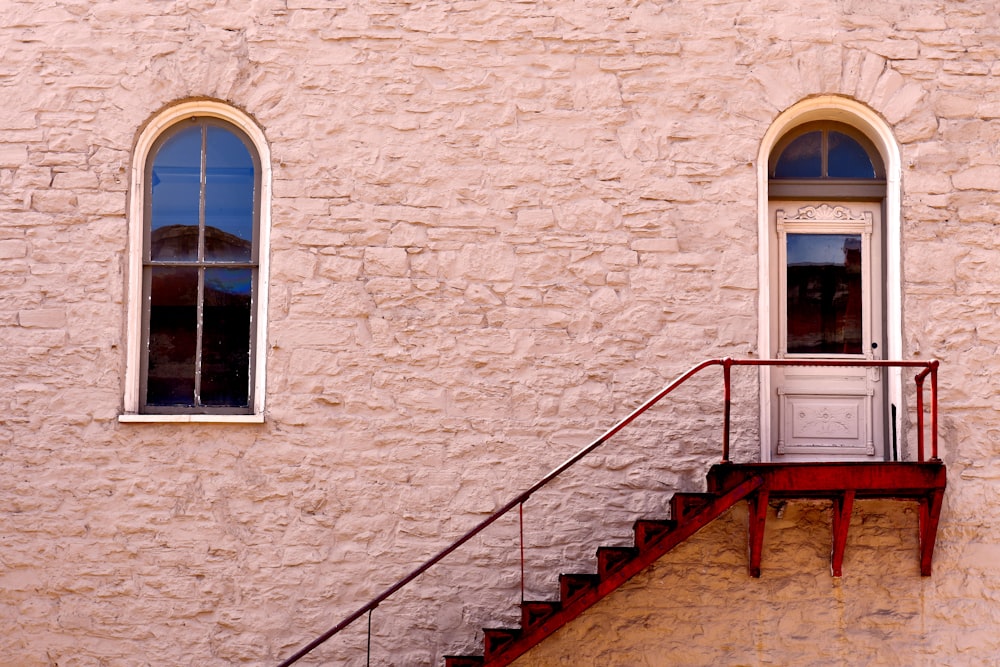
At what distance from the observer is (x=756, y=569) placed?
8.01 meters

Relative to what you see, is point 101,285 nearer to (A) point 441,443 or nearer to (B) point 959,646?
(A) point 441,443

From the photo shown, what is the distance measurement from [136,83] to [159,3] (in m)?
0.63

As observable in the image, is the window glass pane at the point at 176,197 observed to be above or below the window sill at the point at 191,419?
above

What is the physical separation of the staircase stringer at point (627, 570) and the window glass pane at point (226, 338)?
2.76 metres

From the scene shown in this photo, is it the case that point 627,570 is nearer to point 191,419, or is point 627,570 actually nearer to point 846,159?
point 191,419

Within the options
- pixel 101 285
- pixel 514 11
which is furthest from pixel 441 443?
pixel 514 11

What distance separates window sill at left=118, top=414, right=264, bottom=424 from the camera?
26.8ft

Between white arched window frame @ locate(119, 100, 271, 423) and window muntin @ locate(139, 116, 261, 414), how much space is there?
5cm

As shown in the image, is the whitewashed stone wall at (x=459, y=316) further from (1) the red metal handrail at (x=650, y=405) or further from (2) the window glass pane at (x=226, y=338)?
(1) the red metal handrail at (x=650, y=405)

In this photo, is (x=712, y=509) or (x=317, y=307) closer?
(x=712, y=509)

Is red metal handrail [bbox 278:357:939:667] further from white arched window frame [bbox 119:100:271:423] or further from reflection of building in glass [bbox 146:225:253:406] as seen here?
reflection of building in glass [bbox 146:225:253:406]

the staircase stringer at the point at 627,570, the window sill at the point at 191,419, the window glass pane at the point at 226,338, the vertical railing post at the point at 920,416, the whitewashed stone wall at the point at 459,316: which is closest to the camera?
the staircase stringer at the point at 627,570

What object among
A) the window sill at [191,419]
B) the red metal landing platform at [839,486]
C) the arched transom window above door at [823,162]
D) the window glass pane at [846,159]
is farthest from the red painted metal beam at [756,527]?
the window sill at [191,419]

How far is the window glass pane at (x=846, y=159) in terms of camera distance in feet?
28.7
